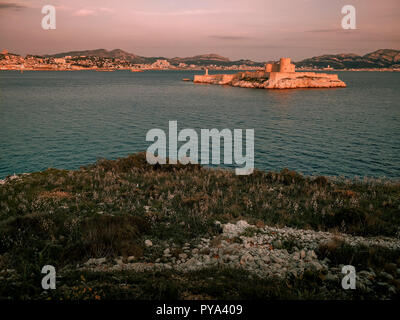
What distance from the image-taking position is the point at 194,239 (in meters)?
9.91

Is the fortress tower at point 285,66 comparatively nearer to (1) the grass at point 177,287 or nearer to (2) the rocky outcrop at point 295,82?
(2) the rocky outcrop at point 295,82

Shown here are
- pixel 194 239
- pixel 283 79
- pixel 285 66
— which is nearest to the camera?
pixel 194 239

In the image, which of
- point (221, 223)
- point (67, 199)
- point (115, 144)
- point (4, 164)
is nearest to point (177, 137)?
point (115, 144)

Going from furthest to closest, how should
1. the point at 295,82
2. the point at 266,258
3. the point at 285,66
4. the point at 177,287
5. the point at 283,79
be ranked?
the point at 285,66
the point at 295,82
the point at 283,79
the point at 266,258
the point at 177,287

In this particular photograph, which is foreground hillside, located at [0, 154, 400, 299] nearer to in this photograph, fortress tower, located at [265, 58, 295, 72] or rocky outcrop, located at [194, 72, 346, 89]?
rocky outcrop, located at [194, 72, 346, 89]

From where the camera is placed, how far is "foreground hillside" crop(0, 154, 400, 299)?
6.39 meters

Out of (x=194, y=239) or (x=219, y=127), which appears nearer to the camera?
(x=194, y=239)

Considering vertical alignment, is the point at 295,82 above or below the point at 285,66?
below

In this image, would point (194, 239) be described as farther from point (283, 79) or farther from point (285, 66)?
point (285, 66)

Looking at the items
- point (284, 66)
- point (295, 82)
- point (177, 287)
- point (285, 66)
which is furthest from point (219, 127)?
point (285, 66)

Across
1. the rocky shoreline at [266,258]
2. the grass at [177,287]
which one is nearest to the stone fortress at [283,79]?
the rocky shoreline at [266,258]

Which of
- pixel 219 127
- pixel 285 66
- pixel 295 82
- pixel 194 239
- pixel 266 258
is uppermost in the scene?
pixel 285 66

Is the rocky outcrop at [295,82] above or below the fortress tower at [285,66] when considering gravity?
below

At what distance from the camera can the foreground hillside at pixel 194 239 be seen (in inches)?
251
